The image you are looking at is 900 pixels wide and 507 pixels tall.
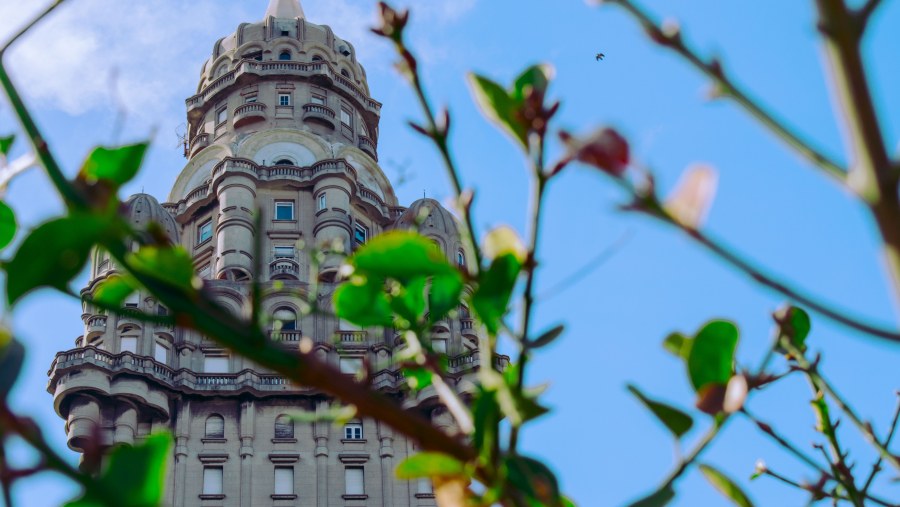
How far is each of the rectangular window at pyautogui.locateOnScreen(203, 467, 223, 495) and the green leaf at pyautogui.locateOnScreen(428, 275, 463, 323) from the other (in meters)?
32.7

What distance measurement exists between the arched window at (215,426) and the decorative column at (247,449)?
0.63 metres

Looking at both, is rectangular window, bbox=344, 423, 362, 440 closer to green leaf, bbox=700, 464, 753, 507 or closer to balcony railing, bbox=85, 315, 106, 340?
balcony railing, bbox=85, 315, 106, 340

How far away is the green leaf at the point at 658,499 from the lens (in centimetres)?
147

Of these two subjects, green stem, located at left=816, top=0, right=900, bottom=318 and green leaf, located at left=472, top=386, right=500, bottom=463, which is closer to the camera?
green stem, located at left=816, top=0, right=900, bottom=318

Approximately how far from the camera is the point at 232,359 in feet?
123

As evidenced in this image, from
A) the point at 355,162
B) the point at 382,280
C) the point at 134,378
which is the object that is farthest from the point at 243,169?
the point at 382,280

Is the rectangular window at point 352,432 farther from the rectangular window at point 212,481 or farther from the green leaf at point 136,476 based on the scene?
the green leaf at point 136,476

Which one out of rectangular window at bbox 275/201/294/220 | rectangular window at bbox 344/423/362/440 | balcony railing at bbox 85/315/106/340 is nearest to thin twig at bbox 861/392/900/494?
rectangular window at bbox 344/423/362/440

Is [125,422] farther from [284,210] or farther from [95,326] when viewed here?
[284,210]

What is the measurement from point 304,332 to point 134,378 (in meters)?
5.16

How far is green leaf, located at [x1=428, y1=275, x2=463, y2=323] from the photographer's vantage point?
1.62 meters

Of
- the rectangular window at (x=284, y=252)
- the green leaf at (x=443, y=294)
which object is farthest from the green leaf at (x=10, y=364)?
the rectangular window at (x=284, y=252)

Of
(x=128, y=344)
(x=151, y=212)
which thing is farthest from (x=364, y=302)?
(x=151, y=212)

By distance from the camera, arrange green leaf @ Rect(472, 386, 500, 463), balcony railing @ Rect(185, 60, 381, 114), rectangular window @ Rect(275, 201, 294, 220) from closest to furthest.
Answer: green leaf @ Rect(472, 386, 500, 463), rectangular window @ Rect(275, 201, 294, 220), balcony railing @ Rect(185, 60, 381, 114)
